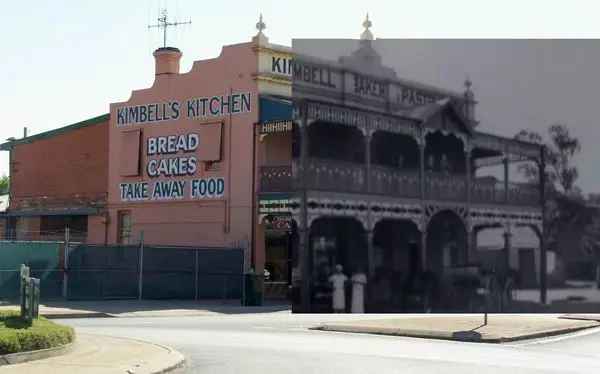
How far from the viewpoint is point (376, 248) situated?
26.2 metres

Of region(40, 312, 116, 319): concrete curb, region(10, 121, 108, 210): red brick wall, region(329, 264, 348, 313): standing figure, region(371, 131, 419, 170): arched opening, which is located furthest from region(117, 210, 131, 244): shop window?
region(371, 131, 419, 170): arched opening

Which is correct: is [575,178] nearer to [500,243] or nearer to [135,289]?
[500,243]

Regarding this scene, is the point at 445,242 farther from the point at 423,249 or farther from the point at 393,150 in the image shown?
the point at 393,150

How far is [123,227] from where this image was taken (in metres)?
37.5

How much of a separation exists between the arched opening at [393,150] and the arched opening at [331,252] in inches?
78.8

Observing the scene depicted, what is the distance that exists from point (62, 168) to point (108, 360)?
28950 mm

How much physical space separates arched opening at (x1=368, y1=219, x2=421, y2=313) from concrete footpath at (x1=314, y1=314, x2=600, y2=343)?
5.05 feet

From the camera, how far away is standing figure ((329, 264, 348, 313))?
23188mm

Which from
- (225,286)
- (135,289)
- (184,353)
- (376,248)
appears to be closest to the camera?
(184,353)

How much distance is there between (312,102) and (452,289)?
21.1 ft

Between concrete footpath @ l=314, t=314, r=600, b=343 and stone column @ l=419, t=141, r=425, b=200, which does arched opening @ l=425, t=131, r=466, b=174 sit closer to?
stone column @ l=419, t=141, r=425, b=200

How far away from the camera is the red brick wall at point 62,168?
38750 mm

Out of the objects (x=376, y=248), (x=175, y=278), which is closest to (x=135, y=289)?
(x=175, y=278)

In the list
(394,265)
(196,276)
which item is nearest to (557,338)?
(394,265)
